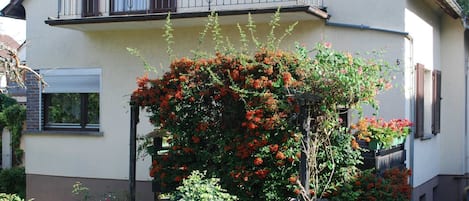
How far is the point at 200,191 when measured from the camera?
782 centimetres

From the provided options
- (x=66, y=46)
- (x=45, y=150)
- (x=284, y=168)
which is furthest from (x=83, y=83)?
(x=284, y=168)

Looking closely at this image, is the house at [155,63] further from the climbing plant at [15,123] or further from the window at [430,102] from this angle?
the climbing plant at [15,123]

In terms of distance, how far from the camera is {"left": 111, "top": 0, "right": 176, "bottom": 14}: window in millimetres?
12291

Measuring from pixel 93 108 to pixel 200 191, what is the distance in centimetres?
592

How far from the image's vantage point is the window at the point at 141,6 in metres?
12.3

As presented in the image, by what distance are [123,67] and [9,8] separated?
10.7 ft

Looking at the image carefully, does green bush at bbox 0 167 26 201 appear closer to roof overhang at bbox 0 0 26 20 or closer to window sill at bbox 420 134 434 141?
roof overhang at bbox 0 0 26 20

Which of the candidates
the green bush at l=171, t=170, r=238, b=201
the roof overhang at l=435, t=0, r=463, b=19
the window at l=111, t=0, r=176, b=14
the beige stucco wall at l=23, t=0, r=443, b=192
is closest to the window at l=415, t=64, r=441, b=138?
the beige stucco wall at l=23, t=0, r=443, b=192

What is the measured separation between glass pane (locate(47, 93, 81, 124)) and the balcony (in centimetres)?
163

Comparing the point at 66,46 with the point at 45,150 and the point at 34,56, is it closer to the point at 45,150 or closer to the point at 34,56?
the point at 34,56

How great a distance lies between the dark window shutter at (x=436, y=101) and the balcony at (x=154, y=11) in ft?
11.6

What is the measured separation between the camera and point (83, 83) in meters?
13.1

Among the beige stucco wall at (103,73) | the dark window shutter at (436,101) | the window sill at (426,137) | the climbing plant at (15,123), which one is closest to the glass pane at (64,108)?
the beige stucco wall at (103,73)

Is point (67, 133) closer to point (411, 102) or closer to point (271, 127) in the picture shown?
point (271, 127)
